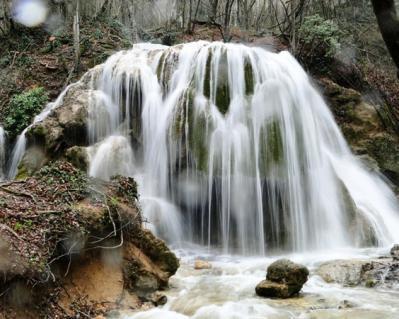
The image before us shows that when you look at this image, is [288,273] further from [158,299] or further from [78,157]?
[78,157]

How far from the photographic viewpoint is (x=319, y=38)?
1800 cm

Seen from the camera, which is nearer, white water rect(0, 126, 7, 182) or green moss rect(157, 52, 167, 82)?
green moss rect(157, 52, 167, 82)

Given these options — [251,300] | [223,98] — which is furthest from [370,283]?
[223,98]

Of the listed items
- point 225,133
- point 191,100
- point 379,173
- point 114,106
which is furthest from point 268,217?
point 114,106

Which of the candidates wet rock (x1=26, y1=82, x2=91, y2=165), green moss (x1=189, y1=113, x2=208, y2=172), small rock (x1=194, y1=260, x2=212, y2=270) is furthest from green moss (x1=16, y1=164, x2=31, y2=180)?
small rock (x1=194, y1=260, x2=212, y2=270)

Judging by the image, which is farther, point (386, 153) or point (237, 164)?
point (386, 153)

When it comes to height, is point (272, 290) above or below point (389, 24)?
below

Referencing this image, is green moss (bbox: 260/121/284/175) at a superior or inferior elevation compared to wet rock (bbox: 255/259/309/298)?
superior

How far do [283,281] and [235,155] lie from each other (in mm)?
4740

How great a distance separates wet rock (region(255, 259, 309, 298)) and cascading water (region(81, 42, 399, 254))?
331cm

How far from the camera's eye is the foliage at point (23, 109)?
16.5 m

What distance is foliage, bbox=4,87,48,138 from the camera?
16.5 meters

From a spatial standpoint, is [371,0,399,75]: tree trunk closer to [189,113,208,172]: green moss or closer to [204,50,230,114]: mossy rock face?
[189,113,208,172]: green moss

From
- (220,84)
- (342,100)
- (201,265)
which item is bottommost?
(201,265)
